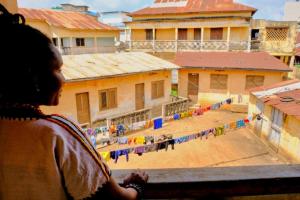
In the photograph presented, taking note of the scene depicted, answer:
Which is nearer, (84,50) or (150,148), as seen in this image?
(150,148)

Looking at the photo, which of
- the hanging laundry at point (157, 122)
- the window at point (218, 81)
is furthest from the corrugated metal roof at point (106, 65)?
the window at point (218, 81)

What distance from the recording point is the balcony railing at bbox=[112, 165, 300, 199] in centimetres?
136

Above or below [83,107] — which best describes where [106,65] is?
above

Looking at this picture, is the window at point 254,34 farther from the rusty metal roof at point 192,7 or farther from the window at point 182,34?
the window at point 182,34

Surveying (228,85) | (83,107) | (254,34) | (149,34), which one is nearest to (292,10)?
(254,34)

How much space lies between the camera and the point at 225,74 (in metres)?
17.5

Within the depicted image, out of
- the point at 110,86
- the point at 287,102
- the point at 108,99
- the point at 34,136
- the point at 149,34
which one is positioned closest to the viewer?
the point at 34,136

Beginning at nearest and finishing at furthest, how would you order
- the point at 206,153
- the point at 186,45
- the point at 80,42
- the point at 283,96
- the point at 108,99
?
the point at 283,96
the point at 206,153
the point at 108,99
the point at 80,42
the point at 186,45

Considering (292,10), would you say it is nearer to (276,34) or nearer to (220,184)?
(276,34)

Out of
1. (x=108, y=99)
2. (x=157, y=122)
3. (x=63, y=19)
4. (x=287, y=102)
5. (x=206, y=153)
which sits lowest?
(x=206, y=153)

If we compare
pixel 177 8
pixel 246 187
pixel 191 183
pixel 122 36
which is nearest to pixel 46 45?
pixel 191 183

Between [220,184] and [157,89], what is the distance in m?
14.2

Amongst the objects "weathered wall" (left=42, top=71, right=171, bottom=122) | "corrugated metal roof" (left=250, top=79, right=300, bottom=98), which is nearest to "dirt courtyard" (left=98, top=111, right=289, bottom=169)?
"weathered wall" (left=42, top=71, right=171, bottom=122)

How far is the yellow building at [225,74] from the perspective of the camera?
16.7 metres
